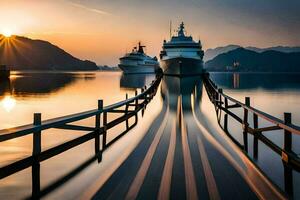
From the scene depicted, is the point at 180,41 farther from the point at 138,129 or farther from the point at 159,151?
the point at 159,151

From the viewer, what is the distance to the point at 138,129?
1545 centimetres

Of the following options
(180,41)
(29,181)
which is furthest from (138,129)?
(180,41)

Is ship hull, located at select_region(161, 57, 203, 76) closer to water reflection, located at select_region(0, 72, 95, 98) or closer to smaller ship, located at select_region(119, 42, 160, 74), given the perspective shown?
water reflection, located at select_region(0, 72, 95, 98)

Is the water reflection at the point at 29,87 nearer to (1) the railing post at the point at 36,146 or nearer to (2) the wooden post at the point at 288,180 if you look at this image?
(1) the railing post at the point at 36,146

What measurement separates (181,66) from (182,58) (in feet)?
5.09

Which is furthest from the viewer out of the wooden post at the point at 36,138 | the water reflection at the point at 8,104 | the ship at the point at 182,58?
the ship at the point at 182,58

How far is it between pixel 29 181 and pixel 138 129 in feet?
26.0

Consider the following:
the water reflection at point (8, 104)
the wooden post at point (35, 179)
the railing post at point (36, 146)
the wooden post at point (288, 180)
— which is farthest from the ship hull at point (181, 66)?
the railing post at point (36, 146)

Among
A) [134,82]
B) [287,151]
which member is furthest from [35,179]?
[134,82]

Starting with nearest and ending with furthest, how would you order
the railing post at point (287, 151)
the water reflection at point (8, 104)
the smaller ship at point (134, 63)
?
the railing post at point (287, 151)
the water reflection at point (8, 104)
the smaller ship at point (134, 63)

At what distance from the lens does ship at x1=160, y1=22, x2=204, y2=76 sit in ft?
202

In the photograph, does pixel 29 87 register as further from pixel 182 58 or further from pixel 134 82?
pixel 182 58

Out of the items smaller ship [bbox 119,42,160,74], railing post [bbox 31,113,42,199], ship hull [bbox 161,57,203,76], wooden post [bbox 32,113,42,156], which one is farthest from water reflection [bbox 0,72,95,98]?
smaller ship [bbox 119,42,160,74]

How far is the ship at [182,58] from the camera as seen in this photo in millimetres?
61612
